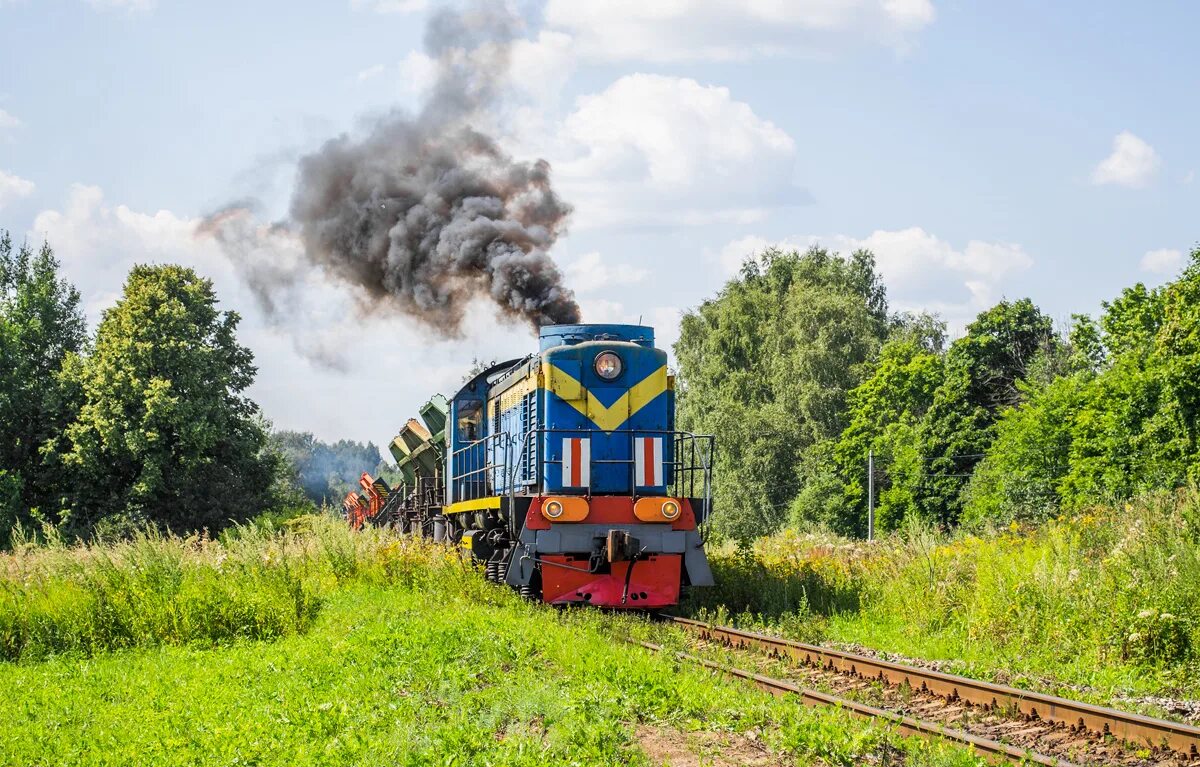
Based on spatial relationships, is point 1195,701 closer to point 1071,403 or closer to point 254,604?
point 254,604

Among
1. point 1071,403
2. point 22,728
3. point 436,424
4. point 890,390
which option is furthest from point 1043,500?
point 22,728

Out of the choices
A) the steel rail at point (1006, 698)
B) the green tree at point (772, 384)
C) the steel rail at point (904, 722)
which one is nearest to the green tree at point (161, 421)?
the green tree at point (772, 384)

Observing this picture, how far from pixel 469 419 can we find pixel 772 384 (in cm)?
3358

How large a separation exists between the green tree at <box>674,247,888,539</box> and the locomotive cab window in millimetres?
31133

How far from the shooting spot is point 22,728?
9.63m

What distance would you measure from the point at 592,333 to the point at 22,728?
9.91 metres

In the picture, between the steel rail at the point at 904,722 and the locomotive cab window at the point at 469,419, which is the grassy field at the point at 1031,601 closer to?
the steel rail at the point at 904,722

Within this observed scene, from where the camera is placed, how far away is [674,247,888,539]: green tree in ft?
173

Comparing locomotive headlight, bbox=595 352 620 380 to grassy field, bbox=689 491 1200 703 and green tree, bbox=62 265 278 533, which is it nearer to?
grassy field, bbox=689 491 1200 703

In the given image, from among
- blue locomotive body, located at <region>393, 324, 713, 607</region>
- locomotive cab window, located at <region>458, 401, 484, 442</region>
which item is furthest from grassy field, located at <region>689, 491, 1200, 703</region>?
locomotive cab window, located at <region>458, 401, 484, 442</region>

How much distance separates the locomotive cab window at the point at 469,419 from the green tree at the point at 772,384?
102 ft

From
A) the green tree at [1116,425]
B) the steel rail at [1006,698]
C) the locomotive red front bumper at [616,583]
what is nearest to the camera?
the steel rail at [1006,698]

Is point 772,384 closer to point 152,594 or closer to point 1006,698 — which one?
point 152,594

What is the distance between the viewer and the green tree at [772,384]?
52812mm
